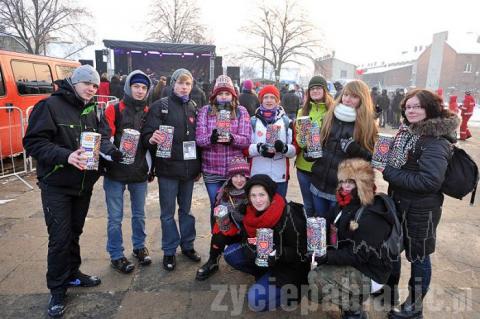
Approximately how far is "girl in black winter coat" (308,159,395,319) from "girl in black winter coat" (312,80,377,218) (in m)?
0.28

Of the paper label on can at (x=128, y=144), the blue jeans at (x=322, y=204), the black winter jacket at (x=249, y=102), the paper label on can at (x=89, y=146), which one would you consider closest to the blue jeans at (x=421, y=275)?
the blue jeans at (x=322, y=204)

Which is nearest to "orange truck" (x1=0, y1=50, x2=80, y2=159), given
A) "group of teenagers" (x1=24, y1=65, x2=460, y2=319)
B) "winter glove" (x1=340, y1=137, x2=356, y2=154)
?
"group of teenagers" (x1=24, y1=65, x2=460, y2=319)

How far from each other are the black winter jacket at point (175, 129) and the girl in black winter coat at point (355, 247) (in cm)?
138

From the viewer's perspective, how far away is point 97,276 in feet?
10.4

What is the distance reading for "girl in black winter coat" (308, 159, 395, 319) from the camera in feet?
7.90

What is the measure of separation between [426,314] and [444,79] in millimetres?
56606

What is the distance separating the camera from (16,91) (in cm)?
660

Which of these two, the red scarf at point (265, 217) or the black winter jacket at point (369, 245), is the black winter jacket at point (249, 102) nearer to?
the red scarf at point (265, 217)

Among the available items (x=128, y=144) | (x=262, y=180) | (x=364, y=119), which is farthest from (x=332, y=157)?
(x=128, y=144)

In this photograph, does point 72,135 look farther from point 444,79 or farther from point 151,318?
point 444,79

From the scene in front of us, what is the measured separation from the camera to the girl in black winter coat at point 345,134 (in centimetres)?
283

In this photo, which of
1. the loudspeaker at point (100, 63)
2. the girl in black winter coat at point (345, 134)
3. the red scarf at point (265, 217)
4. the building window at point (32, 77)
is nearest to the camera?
the red scarf at point (265, 217)

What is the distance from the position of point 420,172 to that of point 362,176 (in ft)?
1.22

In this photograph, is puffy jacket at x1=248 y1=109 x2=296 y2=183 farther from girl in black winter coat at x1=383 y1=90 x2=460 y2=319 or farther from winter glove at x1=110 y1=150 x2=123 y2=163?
winter glove at x1=110 y1=150 x2=123 y2=163
